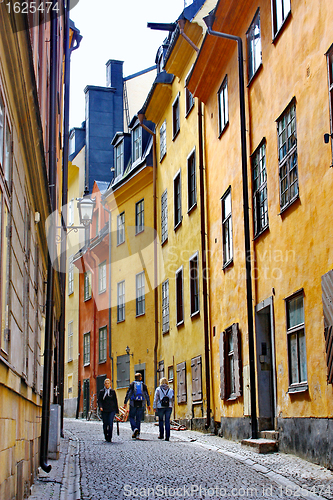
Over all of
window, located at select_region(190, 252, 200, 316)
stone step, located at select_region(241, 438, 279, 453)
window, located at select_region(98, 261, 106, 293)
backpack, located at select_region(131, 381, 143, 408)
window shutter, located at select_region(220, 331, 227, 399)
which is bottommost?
stone step, located at select_region(241, 438, 279, 453)

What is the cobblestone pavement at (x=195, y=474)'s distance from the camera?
7.39m

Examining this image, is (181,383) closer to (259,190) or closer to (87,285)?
(259,190)

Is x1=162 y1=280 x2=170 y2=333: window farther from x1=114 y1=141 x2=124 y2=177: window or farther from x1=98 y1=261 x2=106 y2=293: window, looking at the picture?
x1=114 y1=141 x2=124 y2=177: window

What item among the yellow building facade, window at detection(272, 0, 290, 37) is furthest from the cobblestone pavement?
window at detection(272, 0, 290, 37)

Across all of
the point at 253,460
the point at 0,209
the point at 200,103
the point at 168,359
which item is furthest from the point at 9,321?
the point at 168,359

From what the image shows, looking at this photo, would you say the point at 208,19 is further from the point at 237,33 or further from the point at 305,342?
the point at 305,342

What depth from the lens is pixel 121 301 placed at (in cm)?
2780

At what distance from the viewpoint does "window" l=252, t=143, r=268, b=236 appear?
13117 millimetres

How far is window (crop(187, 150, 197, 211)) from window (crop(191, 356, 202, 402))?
4362 millimetres

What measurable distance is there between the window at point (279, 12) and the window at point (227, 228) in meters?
4.25

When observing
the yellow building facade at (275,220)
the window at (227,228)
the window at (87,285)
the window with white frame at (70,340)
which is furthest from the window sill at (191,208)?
the window with white frame at (70,340)

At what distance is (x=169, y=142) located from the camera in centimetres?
2298
